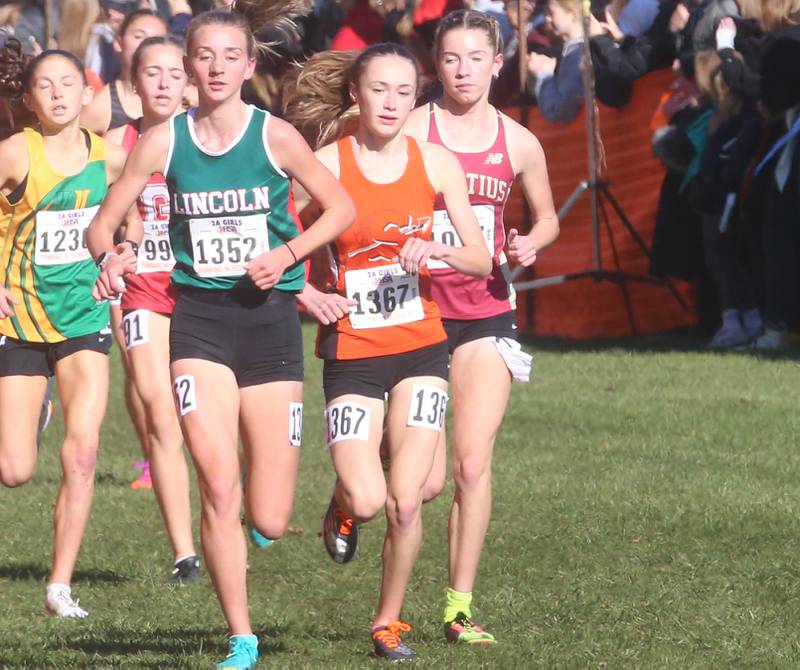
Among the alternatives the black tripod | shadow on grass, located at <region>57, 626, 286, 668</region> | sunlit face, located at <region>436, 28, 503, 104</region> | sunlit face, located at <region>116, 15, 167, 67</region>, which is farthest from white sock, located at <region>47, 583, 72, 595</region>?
the black tripod

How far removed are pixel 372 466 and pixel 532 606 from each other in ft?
3.94

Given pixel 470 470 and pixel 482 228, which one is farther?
pixel 482 228

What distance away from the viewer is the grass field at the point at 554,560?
6969mm

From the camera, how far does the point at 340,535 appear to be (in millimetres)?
7840

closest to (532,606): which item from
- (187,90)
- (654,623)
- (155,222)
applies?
(654,623)

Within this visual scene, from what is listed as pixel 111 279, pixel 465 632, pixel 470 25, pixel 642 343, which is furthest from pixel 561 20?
pixel 111 279

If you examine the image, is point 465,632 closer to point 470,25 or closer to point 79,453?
point 79,453

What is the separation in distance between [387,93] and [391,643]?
1931mm

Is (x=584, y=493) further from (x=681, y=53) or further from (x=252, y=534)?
(x=681, y=53)

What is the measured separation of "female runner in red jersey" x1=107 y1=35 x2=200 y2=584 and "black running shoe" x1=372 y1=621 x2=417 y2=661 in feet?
5.89

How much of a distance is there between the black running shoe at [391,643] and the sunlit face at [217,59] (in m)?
1.94

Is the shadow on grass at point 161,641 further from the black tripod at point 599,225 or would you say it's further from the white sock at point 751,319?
the black tripod at point 599,225

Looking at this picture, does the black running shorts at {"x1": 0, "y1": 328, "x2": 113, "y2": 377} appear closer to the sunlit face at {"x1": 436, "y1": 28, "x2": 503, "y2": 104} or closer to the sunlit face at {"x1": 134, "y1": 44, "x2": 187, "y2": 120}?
the sunlit face at {"x1": 134, "y1": 44, "x2": 187, "y2": 120}

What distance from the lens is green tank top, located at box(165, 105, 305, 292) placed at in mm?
6555
